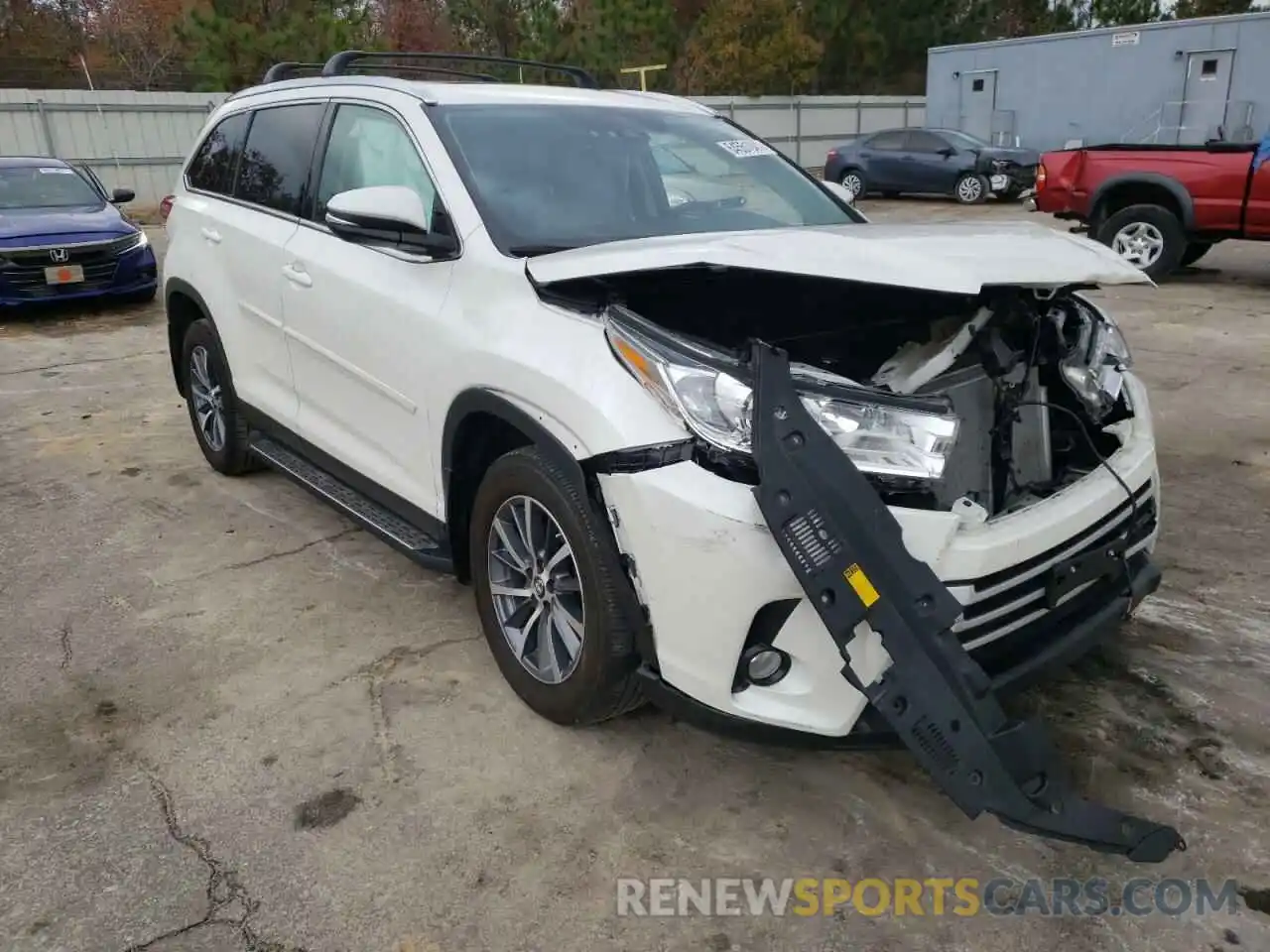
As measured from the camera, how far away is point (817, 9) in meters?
32.9

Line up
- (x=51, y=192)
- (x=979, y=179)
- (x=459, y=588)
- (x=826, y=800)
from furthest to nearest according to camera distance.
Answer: (x=979, y=179) → (x=51, y=192) → (x=459, y=588) → (x=826, y=800)

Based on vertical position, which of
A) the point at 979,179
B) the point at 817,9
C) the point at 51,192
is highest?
the point at 817,9

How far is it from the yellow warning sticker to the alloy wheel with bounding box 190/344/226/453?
12.5ft

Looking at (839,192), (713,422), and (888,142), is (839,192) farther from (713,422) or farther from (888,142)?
(888,142)

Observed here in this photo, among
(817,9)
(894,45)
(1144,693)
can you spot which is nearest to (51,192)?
(1144,693)

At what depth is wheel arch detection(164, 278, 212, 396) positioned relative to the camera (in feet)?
16.7

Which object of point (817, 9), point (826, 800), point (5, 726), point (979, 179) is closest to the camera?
point (826, 800)

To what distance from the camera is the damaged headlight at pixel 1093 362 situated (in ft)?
10.1

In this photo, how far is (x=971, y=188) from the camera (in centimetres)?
1895

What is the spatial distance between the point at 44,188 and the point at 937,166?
1489 centimetres

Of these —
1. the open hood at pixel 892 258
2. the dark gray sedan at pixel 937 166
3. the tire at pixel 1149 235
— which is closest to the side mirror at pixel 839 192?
the open hood at pixel 892 258

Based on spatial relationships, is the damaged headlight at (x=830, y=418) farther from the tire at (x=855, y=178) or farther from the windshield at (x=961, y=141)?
the tire at (x=855, y=178)

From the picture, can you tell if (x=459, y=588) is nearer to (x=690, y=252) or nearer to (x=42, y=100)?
(x=690, y=252)

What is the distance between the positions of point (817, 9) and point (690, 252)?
3408cm
